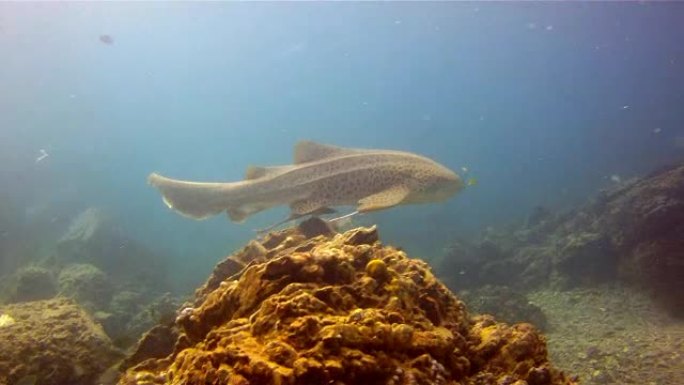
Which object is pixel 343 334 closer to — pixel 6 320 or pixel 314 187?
pixel 6 320

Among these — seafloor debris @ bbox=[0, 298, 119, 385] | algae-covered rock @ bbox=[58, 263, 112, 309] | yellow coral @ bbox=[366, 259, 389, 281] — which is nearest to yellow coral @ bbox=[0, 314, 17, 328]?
seafloor debris @ bbox=[0, 298, 119, 385]

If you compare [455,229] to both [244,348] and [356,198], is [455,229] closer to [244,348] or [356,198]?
[356,198]

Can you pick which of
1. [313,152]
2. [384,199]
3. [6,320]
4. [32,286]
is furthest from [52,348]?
[32,286]

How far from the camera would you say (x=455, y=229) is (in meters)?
32.8

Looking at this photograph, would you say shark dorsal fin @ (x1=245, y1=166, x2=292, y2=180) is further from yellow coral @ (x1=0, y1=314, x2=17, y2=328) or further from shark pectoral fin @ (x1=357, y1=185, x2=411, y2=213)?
yellow coral @ (x1=0, y1=314, x2=17, y2=328)

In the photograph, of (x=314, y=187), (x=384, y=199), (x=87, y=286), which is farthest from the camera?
(x=87, y=286)

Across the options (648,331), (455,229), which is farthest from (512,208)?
(648,331)

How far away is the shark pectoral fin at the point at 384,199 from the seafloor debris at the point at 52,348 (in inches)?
152

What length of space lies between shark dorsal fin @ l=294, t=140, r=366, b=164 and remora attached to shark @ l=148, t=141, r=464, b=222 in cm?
19

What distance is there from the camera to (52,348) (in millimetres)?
4574

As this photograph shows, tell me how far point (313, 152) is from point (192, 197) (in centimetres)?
232

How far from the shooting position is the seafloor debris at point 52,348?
434cm

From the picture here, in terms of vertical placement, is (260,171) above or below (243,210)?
above

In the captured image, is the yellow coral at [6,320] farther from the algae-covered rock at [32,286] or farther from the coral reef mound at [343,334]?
the algae-covered rock at [32,286]
